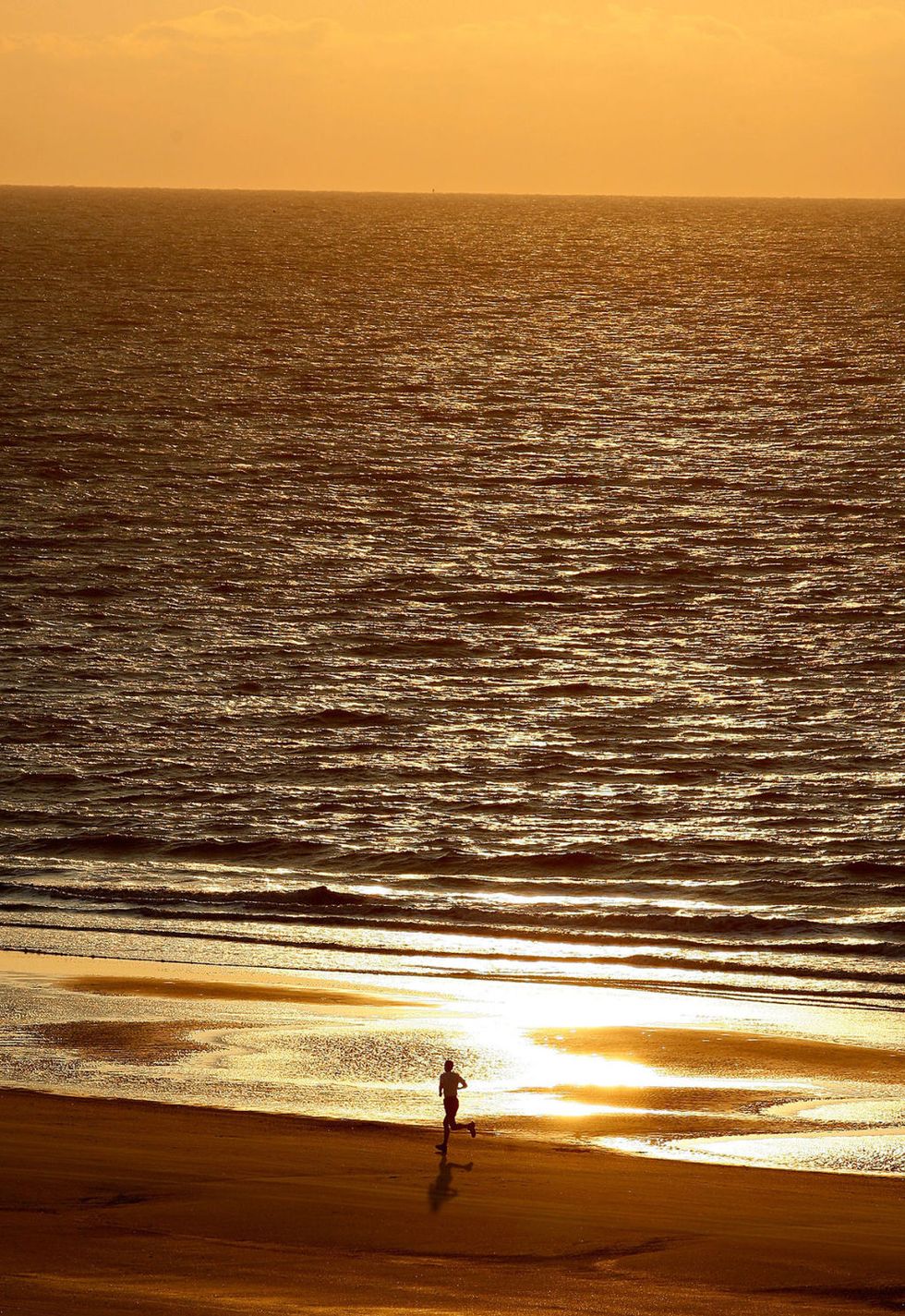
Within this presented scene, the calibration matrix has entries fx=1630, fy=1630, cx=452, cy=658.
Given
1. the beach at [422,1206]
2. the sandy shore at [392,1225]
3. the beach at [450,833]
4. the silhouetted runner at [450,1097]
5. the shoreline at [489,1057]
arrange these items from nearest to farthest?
the sandy shore at [392,1225], the beach at [422,1206], the beach at [450,833], the silhouetted runner at [450,1097], the shoreline at [489,1057]

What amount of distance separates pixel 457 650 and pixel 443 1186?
29.5m

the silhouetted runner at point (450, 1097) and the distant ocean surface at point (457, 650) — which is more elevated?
the silhouetted runner at point (450, 1097)

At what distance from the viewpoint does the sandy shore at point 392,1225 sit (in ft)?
45.8

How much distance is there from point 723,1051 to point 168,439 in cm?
5169

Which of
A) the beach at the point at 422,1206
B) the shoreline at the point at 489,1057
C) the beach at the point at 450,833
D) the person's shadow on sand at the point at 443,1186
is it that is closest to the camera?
the beach at the point at 422,1206

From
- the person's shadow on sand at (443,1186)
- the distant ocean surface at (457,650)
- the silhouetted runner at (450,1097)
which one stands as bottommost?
the distant ocean surface at (457,650)

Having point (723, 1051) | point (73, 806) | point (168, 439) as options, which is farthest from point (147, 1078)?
point (168, 439)

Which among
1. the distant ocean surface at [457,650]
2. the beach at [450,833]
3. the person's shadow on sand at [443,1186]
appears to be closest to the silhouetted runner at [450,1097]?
the person's shadow on sand at [443,1186]

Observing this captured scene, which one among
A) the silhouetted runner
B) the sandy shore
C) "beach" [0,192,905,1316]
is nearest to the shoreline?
"beach" [0,192,905,1316]

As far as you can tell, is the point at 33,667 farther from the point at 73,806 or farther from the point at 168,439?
the point at 168,439

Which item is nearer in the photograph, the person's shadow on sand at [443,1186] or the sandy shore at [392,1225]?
the sandy shore at [392,1225]

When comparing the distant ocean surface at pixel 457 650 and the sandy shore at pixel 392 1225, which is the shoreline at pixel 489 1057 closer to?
the sandy shore at pixel 392 1225

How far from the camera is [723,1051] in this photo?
73.3ft

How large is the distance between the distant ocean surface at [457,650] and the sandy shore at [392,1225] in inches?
362
